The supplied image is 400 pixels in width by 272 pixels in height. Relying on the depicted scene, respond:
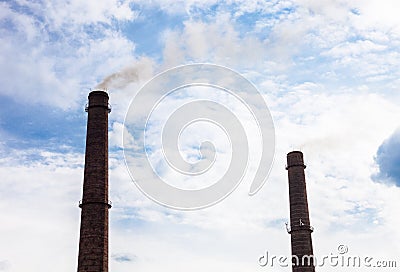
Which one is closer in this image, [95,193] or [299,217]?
[95,193]

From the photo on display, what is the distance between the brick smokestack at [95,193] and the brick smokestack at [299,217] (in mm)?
15997

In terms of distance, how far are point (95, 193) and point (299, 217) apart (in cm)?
1740

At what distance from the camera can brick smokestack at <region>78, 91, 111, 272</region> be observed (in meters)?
30.3

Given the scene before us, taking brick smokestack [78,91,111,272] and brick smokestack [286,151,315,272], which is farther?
brick smokestack [286,151,315,272]

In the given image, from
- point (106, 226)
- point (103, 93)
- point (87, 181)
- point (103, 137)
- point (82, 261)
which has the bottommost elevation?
point (82, 261)

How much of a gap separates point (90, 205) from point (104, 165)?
3138mm

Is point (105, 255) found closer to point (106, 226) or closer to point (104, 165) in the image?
point (106, 226)

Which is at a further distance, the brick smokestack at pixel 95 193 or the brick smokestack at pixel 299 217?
the brick smokestack at pixel 299 217

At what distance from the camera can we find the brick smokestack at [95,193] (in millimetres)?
30281

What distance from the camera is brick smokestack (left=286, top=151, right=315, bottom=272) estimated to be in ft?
123

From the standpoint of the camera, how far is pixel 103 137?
33.6 metres

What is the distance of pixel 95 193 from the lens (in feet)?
104

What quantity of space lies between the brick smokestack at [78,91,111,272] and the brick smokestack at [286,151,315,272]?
52.5 feet

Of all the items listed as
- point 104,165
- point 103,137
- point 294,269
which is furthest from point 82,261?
point 294,269
